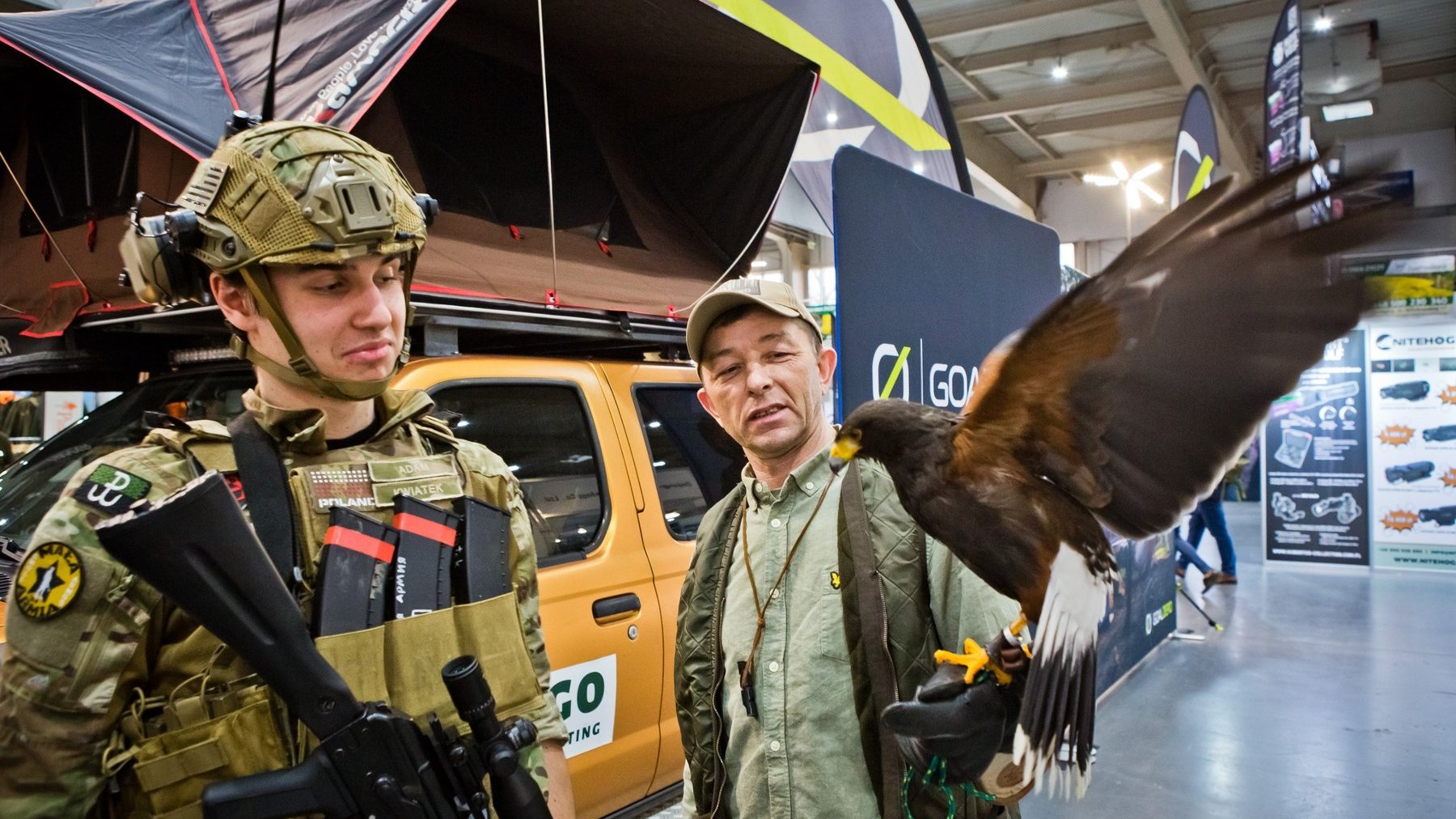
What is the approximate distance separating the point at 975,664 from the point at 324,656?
0.86m

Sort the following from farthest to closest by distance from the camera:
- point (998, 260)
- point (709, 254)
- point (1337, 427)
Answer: point (1337, 427) < point (709, 254) < point (998, 260)

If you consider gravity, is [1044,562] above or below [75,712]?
above

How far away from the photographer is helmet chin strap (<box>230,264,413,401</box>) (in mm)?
1241

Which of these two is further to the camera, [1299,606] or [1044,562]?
[1299,606]

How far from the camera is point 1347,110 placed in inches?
519

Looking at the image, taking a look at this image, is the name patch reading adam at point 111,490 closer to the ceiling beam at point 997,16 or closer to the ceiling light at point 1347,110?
the ceiling beam at point 997,16

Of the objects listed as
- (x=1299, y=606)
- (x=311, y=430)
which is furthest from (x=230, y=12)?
(x=1299, y=606)

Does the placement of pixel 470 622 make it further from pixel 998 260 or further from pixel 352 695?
pixel 998 260

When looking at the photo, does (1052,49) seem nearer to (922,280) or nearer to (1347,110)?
(1347,110)

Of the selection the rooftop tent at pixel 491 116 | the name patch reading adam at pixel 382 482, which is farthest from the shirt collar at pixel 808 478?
the rooftop tent at pixel 491 116

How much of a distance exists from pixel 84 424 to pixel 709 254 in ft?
9.20

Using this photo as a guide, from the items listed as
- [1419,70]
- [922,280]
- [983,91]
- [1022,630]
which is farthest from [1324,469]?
[1022,630]

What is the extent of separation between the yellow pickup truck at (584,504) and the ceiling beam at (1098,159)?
51.6 ft

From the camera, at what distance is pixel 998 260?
208cm
